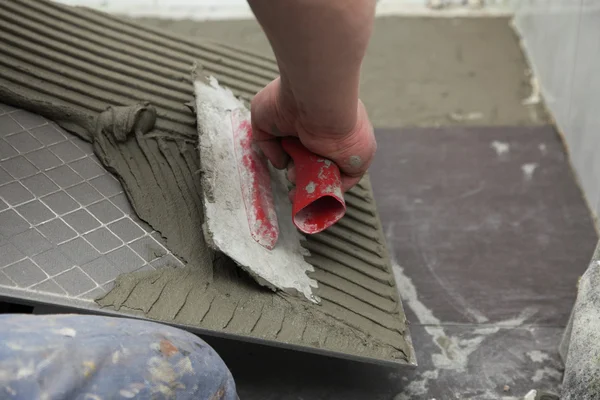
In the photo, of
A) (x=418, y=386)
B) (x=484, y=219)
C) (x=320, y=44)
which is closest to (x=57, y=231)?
(x=320, y=44)

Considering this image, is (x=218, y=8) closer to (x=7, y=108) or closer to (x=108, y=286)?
(x=7, y=108)

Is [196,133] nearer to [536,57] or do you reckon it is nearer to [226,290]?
[226,290]

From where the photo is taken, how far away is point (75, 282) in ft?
6.34

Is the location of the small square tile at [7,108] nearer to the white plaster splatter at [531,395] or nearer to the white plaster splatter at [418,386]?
the white plaster splatter at [418,386]

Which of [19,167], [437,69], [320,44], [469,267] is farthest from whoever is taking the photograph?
[437,69]

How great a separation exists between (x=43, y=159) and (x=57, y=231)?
0.33m

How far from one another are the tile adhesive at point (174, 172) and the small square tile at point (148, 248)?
1.6 inches

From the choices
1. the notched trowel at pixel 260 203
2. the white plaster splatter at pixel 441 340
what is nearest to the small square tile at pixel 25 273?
the notched trowel at pixel 260 203

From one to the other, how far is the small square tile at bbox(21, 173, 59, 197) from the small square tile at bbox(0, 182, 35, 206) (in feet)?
0.05

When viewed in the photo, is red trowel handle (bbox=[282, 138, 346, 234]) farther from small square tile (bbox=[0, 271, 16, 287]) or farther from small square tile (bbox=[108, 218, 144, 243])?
small square tile (bbox=[0, 271, 16, 287])

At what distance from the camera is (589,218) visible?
279cm

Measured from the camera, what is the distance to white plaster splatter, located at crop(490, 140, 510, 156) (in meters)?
3.10

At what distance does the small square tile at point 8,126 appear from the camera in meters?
2.36

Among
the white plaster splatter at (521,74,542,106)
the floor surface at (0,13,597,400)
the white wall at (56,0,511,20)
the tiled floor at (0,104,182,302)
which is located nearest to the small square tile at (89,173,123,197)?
the tiled floor at (0,104,182,302)
